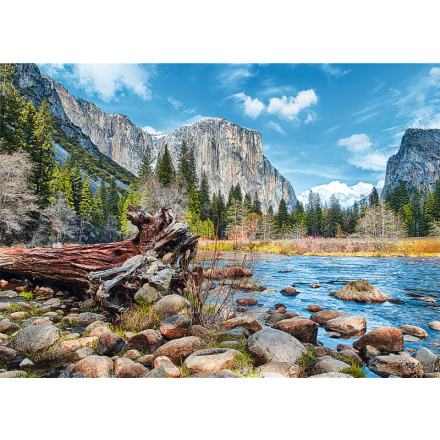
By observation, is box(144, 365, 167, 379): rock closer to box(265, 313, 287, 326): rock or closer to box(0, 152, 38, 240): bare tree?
box(265, 313, 287, 326): rock

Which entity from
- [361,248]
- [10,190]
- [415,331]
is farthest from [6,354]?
[361,248]

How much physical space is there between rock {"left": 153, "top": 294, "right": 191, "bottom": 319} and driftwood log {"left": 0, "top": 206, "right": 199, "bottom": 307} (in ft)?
2.04

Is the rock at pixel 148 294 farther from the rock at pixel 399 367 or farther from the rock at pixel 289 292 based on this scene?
the rock at pixel 289 292

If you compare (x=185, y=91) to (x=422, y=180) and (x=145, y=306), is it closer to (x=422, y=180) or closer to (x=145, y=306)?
(x=145, y=306)

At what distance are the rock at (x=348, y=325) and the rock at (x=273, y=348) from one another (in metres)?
1.67

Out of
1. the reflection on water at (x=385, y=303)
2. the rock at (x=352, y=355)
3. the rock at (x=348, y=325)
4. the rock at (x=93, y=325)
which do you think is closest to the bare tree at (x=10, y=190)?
the rock at (x=93, y=325)

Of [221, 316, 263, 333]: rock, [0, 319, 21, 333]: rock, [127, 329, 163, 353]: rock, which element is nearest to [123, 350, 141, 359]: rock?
[127, 329, 163, 353]: rock

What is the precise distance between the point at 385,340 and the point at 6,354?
444 centimetres

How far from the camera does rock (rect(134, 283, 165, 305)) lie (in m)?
3.72

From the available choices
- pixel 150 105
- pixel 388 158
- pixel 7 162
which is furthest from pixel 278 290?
pixel 7 162

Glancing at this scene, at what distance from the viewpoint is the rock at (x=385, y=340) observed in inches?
123

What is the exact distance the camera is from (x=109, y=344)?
9.10ft
